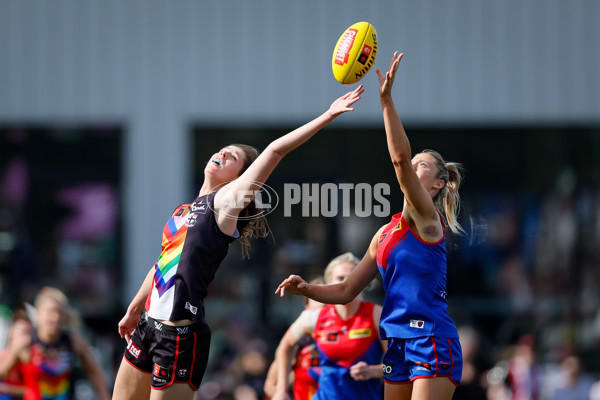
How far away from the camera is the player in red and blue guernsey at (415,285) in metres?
3.91

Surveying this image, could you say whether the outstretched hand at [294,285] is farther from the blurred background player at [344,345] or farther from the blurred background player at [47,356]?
the blurred background player at [47,356]

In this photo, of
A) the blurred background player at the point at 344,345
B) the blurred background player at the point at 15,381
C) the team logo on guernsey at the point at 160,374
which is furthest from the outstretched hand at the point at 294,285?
the blurred background player at the point at 15,381

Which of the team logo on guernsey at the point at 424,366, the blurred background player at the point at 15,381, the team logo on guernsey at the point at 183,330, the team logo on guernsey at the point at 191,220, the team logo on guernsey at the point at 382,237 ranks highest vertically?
the team logo on guernsey at the point at 191,220

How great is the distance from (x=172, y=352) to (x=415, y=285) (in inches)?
48.5

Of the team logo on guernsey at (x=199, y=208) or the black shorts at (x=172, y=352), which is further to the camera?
the team logo on guernsey at (x=199, y=208)

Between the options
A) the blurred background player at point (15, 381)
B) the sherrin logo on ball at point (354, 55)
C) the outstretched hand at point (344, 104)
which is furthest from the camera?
the blurred background player at point (15, 381)

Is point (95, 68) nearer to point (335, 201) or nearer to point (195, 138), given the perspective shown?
point (195, 138)

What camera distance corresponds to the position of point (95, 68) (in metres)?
11.3

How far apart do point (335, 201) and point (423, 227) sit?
282 inches

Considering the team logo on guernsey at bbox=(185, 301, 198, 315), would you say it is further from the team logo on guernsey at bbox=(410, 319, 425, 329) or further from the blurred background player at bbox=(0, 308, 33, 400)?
the blurred background player at bbox=(0, 308, 33, 400)

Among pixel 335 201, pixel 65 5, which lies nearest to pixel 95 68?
pixel 65 5

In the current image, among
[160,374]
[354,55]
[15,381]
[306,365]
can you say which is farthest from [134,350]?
[15,381]

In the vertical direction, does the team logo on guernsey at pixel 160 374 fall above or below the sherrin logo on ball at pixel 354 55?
below

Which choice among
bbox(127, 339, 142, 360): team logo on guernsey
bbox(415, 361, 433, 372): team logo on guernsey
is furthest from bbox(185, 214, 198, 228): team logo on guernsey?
bbox(415, 361, 433, 372): team logo on guernsey
